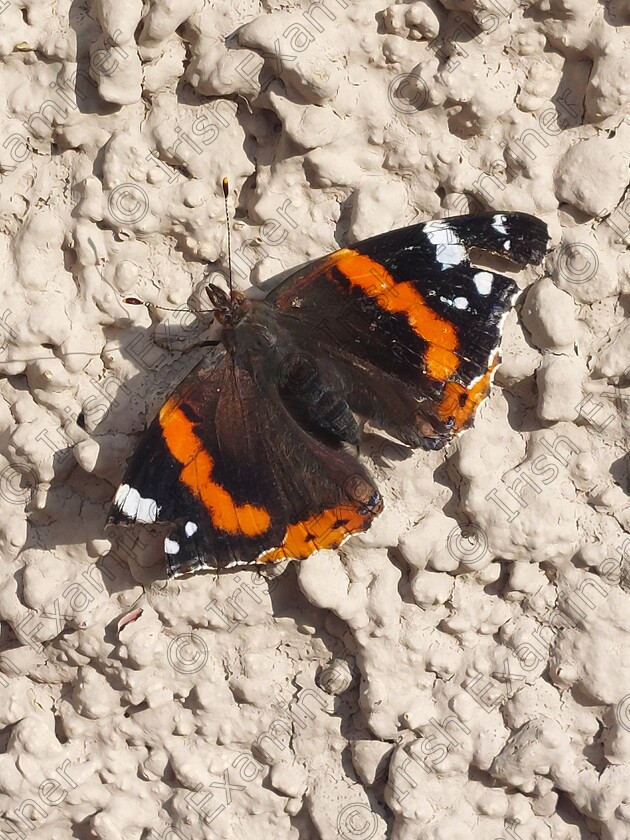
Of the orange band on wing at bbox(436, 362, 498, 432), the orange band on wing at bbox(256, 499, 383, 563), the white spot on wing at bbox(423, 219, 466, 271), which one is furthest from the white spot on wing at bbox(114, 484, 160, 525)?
the white spot on wing at bbox(423, 219, 466, 271)

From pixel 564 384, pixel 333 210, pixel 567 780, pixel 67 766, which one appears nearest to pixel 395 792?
pixel 567 780

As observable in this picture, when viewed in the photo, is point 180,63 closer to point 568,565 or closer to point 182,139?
point 182,139

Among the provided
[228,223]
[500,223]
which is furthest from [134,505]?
[500,223]

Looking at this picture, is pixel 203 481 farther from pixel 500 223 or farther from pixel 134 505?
pixel 500 223

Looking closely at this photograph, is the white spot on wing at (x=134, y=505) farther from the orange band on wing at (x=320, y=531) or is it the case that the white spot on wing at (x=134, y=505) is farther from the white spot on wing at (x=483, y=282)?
the white spot on wing at (x=483, y=282)

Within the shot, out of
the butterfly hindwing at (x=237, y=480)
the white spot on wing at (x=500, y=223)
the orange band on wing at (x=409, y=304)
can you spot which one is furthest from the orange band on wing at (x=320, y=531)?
the white spot on wing at (x=500, y=223)

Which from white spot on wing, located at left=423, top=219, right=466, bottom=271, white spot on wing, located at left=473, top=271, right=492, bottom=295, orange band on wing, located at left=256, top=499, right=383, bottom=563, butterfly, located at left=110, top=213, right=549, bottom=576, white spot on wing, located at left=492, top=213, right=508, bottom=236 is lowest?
orange band on wing, located at left=256, top=499, right=383, bottom=563

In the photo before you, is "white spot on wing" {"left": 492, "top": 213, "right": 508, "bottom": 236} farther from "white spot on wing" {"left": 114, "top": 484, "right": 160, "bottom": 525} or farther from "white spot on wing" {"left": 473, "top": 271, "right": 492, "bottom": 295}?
"white spot on wing" {"left": 114, "top": 484, "right": 160, "bottom": 525}
